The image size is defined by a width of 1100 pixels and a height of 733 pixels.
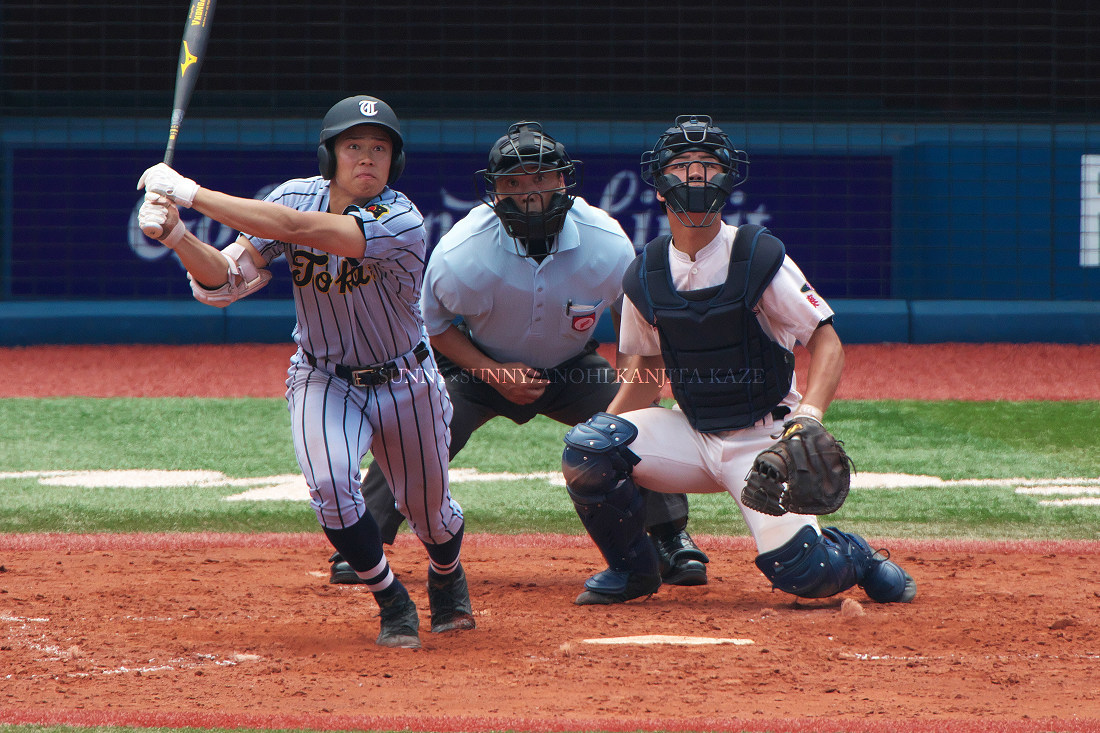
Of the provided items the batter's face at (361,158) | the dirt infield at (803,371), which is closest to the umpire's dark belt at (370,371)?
the batter's face at (361,158)

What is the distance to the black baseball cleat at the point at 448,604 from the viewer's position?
12.8ft

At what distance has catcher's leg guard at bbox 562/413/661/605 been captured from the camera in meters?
4.06

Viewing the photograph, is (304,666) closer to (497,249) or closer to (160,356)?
(497,249)

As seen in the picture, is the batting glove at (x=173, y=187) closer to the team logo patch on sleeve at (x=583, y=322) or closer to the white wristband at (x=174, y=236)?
the white wristband at (x=174, y=236)

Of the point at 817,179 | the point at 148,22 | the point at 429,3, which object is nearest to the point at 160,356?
the point at 148,22

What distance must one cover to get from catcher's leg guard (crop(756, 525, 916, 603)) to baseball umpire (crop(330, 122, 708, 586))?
579mm

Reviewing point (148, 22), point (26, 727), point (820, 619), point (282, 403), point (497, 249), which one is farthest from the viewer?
point (148, 22)

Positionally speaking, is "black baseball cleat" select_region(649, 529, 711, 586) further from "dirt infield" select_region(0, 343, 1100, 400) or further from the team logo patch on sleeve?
"dirt infield" select_region(0, 343, 1100, 400)

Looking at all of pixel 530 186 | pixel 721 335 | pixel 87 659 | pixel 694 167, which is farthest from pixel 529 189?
pixel 87 659

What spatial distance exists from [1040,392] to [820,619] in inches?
220

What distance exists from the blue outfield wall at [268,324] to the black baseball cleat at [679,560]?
6553 millimetres

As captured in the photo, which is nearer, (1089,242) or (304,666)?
(304,666)

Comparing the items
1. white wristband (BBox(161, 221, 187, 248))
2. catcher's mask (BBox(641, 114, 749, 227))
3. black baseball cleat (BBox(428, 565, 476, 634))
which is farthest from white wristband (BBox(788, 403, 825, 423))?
white wristband (BBox(161, 221, 187, 248))

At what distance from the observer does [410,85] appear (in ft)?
42.0
